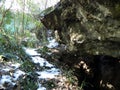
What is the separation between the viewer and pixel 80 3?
257 inches

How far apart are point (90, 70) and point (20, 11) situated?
20.0 feet

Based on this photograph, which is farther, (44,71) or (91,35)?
(44,71)

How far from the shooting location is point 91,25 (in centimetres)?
657

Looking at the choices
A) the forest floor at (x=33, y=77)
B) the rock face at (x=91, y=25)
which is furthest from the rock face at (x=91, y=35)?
the forest floor at (x=33, y=77)

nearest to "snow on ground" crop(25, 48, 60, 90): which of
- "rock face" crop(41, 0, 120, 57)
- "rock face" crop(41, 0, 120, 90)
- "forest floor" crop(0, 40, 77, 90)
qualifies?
"forest floor" crop(0, 40, 77, 90)

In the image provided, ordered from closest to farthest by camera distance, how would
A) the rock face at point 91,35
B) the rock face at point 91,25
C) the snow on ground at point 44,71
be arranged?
1. the rock face at point 91,25
2. the rock face at point 91,35
3. the snow on ground at point 44,71

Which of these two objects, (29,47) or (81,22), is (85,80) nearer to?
(81,22)

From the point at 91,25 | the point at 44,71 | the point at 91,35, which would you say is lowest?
the point at 44,71

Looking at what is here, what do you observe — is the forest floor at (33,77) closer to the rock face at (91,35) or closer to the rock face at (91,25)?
the rock face at (91,35)

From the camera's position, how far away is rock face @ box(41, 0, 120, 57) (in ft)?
19.5

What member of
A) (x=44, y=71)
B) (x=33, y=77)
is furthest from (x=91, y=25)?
(x=44, y=71)

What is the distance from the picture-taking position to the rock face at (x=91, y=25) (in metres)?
5.94

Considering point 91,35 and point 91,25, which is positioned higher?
point 91,25

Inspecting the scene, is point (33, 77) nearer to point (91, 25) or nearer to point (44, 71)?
point (44, 71)
